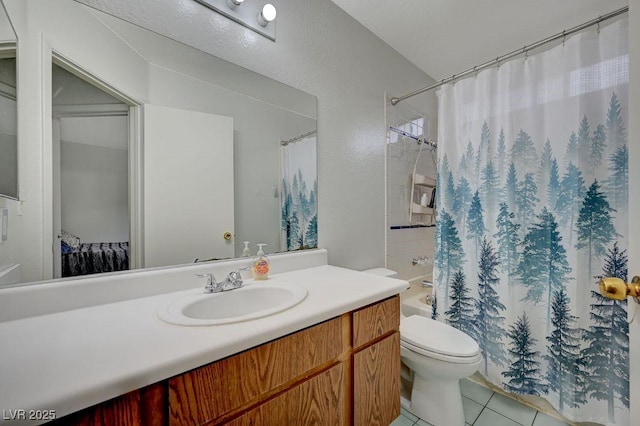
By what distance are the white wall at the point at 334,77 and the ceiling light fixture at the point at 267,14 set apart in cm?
7

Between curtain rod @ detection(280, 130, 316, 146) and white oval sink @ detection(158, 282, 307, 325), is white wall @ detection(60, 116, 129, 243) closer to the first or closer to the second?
white oval sink @ detection(158, 282, 307, 325)

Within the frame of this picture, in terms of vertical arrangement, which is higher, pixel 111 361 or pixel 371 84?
pixel 371 84

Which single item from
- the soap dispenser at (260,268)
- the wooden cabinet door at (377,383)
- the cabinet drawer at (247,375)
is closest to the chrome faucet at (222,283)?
the soap dispenser at (260,268)

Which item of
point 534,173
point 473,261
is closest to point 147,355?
point 473,261

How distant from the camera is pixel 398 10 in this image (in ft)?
5.57

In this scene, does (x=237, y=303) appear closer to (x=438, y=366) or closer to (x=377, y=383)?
(x=377, y=383)

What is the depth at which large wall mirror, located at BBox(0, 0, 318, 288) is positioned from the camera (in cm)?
82

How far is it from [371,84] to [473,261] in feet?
4.57

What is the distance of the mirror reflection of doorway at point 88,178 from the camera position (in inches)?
34.3

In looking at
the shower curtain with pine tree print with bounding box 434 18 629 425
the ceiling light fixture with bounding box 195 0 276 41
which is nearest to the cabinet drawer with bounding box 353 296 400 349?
the shower curtain with pine tree print with bounding box 434 18 629 425

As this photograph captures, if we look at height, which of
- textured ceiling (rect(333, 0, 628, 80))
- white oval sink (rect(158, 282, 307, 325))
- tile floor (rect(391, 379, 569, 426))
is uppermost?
textured ceiling (rect(333, 0, 628, 80))

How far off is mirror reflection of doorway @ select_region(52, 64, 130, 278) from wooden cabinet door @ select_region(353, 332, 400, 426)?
97 cm

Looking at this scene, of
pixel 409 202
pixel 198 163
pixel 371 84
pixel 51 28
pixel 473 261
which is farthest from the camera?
pixel 409 202

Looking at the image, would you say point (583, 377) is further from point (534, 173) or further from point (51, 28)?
point (51, 28)
